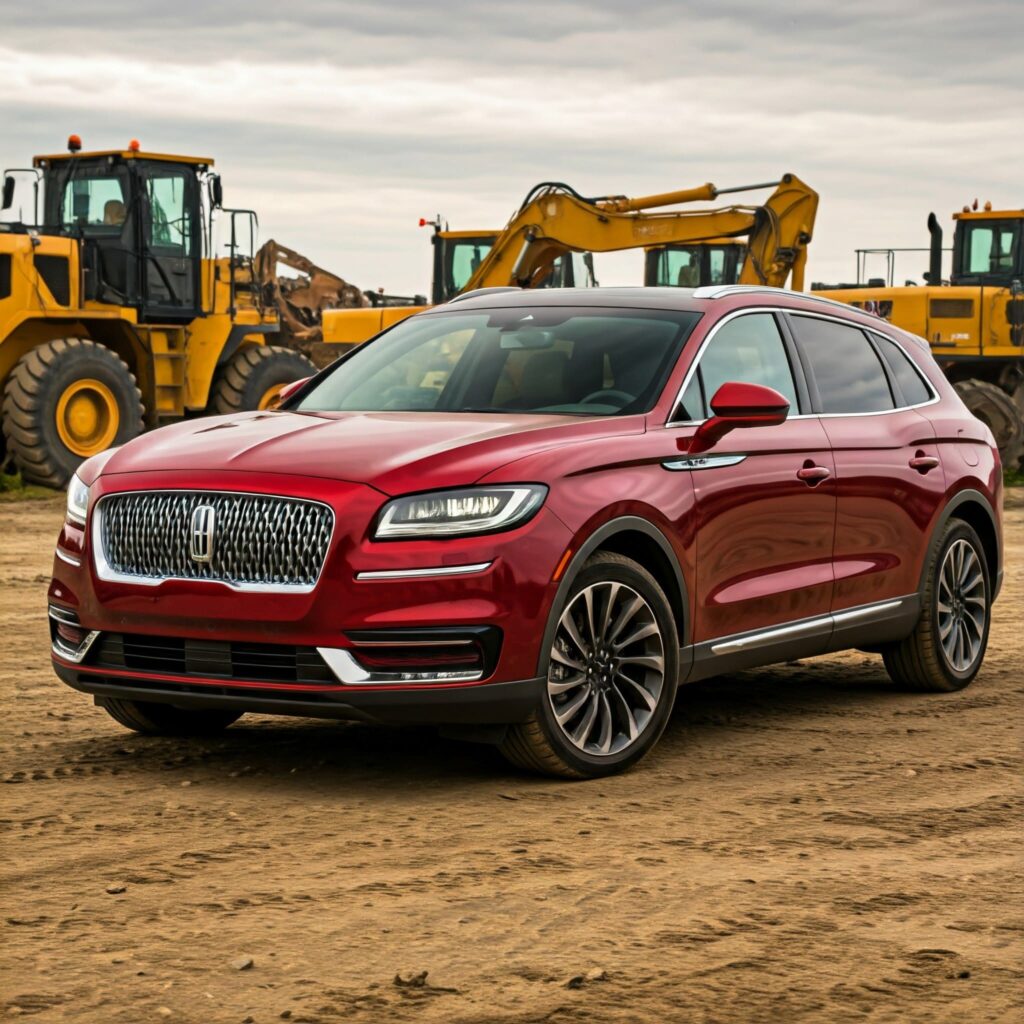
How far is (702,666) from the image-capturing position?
7.16 metres

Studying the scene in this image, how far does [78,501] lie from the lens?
22.9 feet

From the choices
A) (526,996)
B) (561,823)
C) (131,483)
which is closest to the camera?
(526,996)

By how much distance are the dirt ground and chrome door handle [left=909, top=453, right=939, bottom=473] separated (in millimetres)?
1123

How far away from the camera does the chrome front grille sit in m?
6.22

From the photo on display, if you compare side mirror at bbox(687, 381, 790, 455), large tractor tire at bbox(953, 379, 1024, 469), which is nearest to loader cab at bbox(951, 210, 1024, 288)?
large tractor tire at bbox(953, 379, 1024, 469)

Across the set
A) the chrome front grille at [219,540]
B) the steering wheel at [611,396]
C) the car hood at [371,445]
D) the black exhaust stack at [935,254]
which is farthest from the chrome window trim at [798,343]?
the black exhaust stack at [935,254]

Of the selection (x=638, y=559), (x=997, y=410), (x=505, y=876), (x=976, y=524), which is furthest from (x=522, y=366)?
(x=997, y=410)

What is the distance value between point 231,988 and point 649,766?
289 centimetres

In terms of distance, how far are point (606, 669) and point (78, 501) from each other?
1972 mm

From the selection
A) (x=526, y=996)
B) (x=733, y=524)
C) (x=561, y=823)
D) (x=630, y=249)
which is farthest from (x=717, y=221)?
(x=526, y=996)

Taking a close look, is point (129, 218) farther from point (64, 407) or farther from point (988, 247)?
point (988, 247)

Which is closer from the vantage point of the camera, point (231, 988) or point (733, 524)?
point (231, 988)

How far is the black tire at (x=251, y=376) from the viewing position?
2230 centimetres

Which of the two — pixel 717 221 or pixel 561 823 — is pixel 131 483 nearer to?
pixel 561 823
